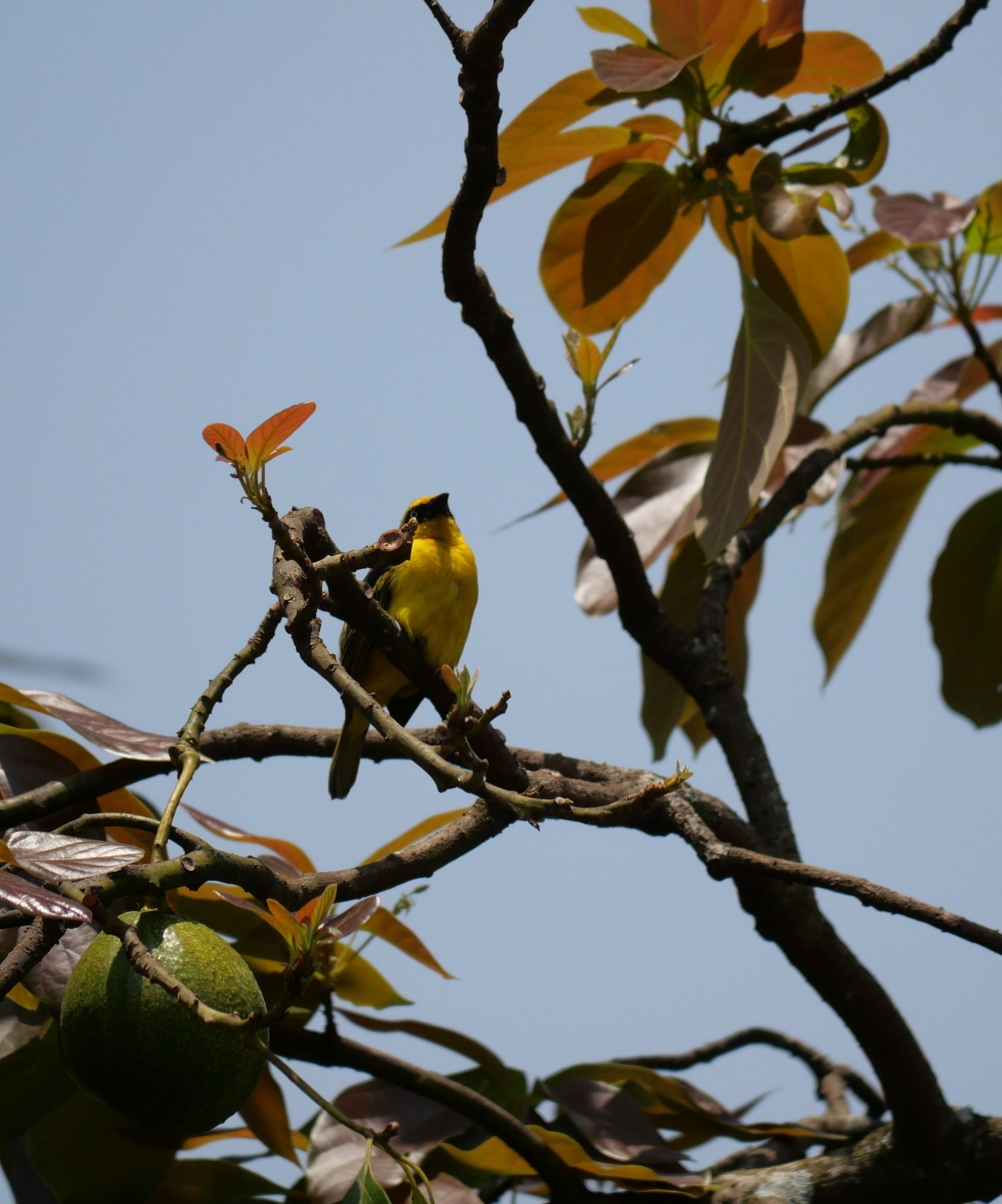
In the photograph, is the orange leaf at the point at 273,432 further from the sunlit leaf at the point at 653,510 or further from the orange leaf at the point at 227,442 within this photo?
the sunlit leaf at the point at 653,510

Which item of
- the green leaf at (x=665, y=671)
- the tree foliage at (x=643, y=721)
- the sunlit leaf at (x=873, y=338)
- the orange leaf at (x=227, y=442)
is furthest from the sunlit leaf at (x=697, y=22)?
the orange leaf at (x=227, y=442)

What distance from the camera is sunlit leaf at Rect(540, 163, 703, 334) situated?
2.10 metres

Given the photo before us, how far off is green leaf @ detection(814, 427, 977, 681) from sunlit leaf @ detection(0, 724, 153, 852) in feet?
5.67

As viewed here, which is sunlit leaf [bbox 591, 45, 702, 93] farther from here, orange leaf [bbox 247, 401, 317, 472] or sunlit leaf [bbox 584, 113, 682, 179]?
orange leaf [bbox 247, 401, 317, 472]

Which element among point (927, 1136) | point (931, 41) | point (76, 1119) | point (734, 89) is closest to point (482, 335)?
point (734, 89)

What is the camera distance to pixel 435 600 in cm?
260

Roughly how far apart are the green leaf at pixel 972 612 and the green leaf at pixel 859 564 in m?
0.17

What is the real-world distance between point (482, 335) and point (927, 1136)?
4.41 ft

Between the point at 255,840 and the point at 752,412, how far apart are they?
3.32ft

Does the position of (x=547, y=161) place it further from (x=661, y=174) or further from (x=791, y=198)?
(x=791, y=198)

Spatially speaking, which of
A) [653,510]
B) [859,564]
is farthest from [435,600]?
[859,564]

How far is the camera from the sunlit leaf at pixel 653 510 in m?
2.36

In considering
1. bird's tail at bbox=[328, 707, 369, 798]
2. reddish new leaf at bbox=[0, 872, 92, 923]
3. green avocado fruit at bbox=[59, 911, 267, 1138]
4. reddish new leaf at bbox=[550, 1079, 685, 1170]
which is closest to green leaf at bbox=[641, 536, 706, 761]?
bird's tail at bbox=[328, 707, 369, 798]

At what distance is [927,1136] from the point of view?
1570 millimetres
